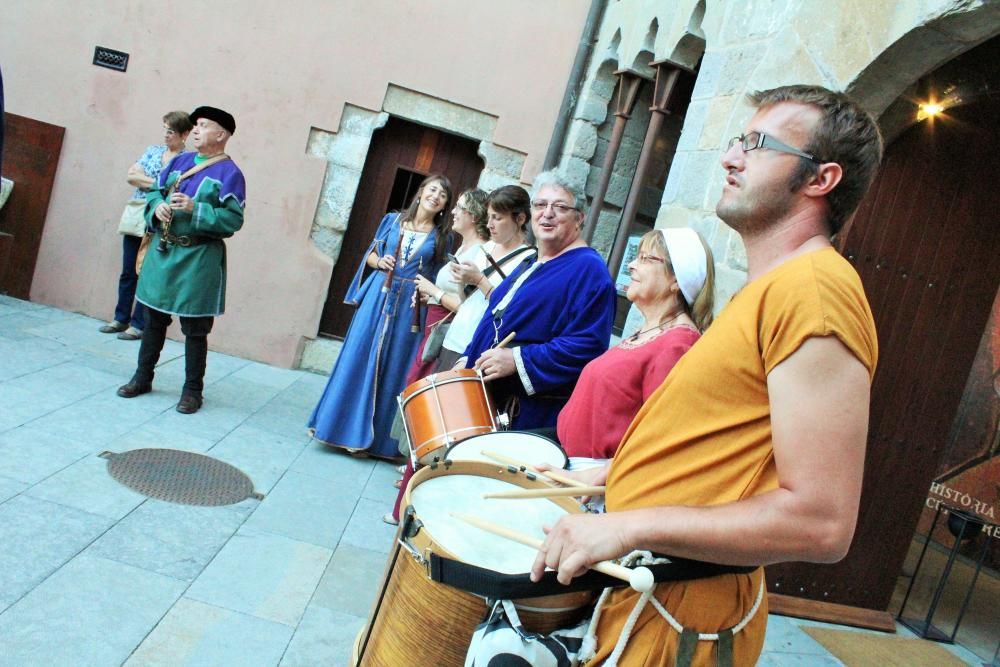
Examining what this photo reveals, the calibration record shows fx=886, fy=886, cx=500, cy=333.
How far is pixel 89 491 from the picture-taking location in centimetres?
378

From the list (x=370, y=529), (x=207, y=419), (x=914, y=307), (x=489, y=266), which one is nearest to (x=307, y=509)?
(x=370, y=529)

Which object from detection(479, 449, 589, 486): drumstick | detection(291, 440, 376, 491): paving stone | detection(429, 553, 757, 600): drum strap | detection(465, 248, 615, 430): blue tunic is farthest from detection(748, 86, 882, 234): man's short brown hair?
detection(291, 440, 376, 491): paving stone

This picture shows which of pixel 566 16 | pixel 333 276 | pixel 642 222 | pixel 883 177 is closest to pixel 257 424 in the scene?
pixel 333 276

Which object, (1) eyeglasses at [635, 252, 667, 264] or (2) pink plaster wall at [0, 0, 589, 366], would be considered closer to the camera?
(1) eyeglasses at [635, 252, 667, 264]

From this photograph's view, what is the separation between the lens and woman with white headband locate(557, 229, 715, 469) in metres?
2.62

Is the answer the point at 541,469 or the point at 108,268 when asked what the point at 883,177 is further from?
the point at 108,268

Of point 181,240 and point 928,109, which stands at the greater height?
point 928,109

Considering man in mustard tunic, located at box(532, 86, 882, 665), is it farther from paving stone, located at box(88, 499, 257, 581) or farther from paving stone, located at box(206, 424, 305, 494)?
paving stone, located at box(206, 424, 305, 494)

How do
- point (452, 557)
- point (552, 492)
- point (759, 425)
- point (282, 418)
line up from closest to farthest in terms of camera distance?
point (759, 425), point (452, 557), point (552, 492), point (282, 418)

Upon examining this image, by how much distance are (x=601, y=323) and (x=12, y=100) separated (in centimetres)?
613

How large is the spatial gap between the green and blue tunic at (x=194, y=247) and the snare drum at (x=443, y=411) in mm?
2444

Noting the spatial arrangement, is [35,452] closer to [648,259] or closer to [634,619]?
[648,259]

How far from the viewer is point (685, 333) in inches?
107

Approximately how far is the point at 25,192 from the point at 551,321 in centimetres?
581
